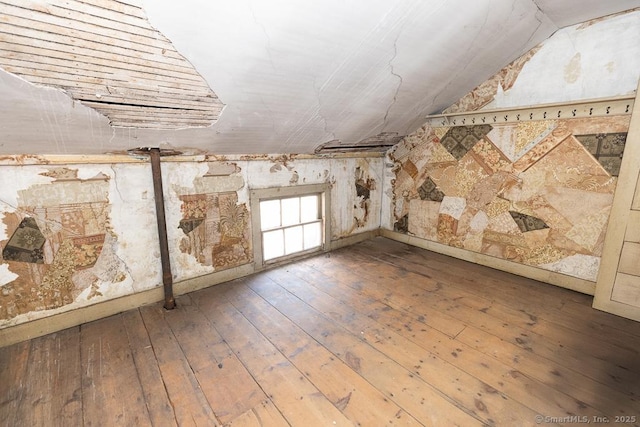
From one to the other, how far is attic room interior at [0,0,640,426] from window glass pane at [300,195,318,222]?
2.0 inches

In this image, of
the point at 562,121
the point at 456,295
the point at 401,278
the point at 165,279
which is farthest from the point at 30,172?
the point at 562,121

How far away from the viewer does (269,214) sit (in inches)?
129

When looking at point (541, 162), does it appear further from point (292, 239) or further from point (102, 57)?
point (102, 57)

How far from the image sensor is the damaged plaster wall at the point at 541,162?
7.96 ft

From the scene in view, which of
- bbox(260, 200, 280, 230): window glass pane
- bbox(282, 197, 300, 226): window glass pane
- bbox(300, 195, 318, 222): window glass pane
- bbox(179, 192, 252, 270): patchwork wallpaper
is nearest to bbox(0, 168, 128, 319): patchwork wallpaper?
bbox(179, 192, 252, 270): patchwork wallpaper

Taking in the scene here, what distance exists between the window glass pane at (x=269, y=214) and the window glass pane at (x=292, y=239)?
0.18 meters

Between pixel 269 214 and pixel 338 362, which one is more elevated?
pixel 269 214

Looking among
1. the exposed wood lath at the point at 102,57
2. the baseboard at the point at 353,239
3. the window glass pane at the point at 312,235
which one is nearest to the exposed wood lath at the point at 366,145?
the window glass pane at the point at 312,235

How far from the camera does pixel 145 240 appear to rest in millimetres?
2490

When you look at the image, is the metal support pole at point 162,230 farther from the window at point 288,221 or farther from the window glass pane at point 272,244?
the window glass pane at point 272,244

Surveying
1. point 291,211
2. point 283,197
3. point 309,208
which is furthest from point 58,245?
point 309,208

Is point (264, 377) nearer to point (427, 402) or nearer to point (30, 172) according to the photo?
point (427, 402)

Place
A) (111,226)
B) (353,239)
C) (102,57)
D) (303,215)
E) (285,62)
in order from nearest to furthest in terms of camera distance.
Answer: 1. (102,57)
2. (285,62)
3. (111,226)
4. (303,215)
5. (353,239)

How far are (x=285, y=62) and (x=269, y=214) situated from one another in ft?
6.07
